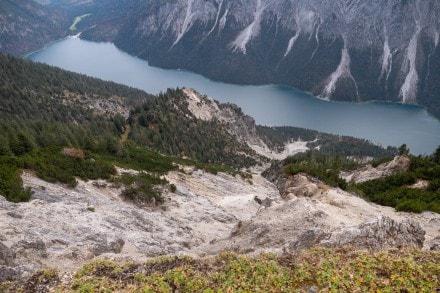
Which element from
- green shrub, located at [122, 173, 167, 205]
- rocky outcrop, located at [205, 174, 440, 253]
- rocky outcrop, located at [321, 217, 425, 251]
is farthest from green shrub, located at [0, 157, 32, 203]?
rocky outcrop, located at [321, 217, 425, 251]

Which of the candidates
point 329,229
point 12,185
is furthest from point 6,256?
point 329,229

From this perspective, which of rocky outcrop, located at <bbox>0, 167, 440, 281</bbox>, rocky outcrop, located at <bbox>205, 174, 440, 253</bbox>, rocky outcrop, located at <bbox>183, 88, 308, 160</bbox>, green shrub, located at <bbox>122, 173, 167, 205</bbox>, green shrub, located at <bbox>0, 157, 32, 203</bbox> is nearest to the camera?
rocky outcrop, located at <bbox>205, 174, 440, 253</bbox>

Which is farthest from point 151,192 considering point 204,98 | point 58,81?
point 58,81

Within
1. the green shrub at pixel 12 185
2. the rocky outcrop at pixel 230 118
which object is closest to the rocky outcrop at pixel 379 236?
the green shrub at pixel 12 185

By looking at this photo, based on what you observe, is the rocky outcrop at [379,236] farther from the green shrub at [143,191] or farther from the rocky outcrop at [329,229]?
the green shrub at [143,191]

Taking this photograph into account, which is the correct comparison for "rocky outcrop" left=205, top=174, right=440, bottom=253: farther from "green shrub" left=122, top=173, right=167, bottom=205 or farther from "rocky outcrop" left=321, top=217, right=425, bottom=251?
"green shrub" left=122, top=173, right=167, bottom=205

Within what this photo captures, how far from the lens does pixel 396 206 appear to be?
38844mm

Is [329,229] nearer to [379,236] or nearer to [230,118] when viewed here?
[379,236]

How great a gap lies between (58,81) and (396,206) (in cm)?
19015

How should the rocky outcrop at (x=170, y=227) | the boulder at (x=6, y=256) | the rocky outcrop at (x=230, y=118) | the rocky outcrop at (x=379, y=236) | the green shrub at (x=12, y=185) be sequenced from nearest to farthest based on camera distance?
the boulder at (x=6, y=256) < the rocky outcrop at (x=379, y=236) < the rocky outcrop at (x=170, y=227) < the green shrub at (x=12, y=185) < the rocky outcrop at (x=230, y=118)

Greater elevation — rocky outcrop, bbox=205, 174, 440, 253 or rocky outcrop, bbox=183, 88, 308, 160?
rocky outcrop, bbox=205, 174, 440, 253

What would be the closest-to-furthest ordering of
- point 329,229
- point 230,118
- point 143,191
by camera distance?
point 329,229
point 143,191
point 230,118

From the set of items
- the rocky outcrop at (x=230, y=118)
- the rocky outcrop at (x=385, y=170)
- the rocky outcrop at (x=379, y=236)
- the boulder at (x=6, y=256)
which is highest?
the rocky outcrop at (x=379, y=236)

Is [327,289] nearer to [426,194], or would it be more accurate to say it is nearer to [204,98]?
[426,194]
